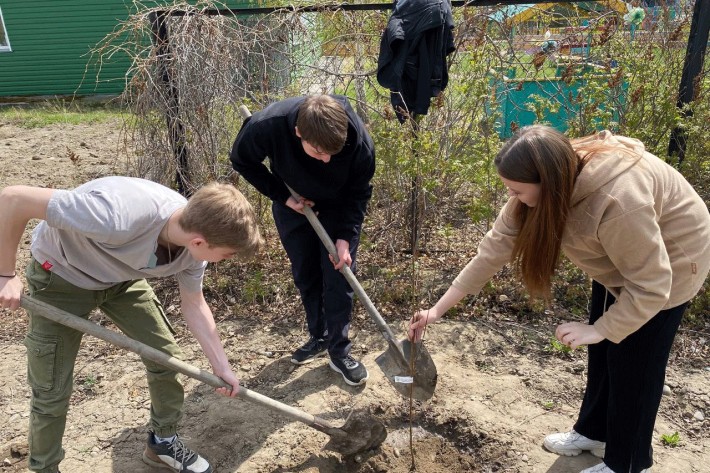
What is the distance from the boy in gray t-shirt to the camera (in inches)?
78.4

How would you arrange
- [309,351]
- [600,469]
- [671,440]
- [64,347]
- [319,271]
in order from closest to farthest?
[64,347]
[600,469]
[671,440]
[319,271]
[309,351]

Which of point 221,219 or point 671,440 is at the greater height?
point 221,219

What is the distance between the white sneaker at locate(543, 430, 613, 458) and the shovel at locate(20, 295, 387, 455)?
856mm

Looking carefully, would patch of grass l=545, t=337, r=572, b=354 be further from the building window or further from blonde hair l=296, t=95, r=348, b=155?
the building window

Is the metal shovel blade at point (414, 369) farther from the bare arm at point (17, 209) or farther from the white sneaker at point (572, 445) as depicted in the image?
the bare arm at point (17, 209)

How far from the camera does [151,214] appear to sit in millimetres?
2119

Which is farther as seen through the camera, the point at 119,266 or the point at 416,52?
the point at 416,52

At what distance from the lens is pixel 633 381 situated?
222 cm

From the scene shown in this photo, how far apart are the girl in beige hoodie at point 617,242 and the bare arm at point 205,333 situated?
47.3 inches

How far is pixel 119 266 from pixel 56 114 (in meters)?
9.72

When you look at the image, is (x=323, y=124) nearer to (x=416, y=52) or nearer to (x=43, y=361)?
(x=43, y=361)

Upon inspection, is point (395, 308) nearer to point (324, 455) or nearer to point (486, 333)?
point (486, 333)

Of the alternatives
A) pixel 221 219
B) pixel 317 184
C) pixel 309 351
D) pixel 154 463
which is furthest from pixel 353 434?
pixel 221 219

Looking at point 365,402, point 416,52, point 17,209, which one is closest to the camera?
point 17,209
